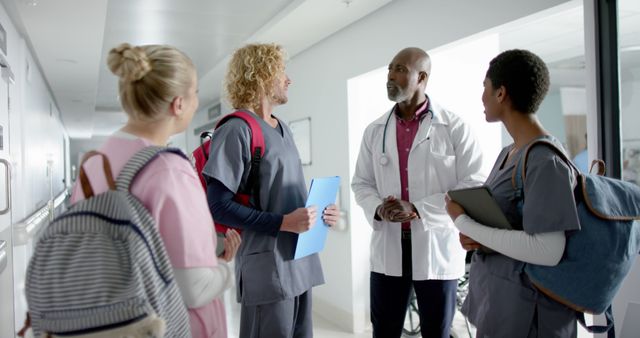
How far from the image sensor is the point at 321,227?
1.77 m

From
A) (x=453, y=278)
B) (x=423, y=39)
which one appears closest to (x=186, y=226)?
(x=453, y=278)

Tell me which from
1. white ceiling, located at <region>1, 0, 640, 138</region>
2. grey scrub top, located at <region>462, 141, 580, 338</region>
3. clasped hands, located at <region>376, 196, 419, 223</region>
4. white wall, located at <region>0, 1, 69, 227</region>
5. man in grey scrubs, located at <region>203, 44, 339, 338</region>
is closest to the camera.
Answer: grey scrub top, located at <region>462, 141, 580, 338</region>

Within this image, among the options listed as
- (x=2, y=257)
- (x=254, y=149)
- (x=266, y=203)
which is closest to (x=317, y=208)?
(x=266, y=203)

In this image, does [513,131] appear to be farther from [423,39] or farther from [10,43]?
[10,43]

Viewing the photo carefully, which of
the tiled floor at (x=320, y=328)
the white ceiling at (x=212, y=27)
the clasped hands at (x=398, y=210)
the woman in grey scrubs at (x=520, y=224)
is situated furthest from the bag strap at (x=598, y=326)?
the tiled floor at (x=320, y=328)

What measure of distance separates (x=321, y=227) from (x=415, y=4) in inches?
76.3

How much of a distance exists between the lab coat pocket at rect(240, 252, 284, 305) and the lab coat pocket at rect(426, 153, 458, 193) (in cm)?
82

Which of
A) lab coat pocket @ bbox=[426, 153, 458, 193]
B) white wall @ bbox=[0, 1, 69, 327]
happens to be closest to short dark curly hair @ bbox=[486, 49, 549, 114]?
lab coat pocket @ bbox=[426, 153, 458, 193]

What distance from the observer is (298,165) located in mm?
1750

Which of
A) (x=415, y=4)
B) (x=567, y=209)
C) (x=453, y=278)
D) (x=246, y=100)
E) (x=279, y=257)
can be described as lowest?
(x=453, y=278)

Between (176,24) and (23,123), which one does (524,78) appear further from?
(23,123)

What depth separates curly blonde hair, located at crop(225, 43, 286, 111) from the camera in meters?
1.73

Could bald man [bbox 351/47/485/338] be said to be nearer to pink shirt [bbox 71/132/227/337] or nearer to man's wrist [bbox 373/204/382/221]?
man's wrist [bbox 373/204/382/221]

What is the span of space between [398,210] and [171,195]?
118 centimetres
